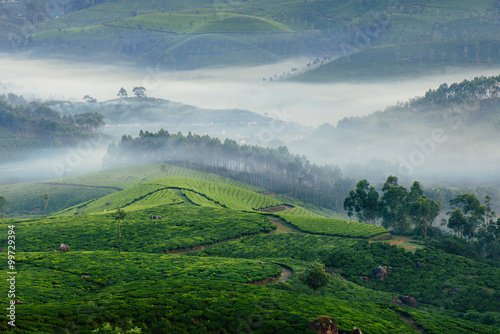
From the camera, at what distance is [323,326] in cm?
4216

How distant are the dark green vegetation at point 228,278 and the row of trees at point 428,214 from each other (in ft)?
57.3

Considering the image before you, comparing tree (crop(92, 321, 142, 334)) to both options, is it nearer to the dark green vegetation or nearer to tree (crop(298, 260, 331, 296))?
the dark green vegetation

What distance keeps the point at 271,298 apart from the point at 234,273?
1429 centimetres

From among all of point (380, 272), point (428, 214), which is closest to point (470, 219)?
point (428, 214)

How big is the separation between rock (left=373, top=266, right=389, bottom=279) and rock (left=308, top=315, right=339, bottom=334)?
3675 cm

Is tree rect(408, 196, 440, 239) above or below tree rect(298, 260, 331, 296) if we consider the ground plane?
above

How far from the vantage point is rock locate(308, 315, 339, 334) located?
42000 millimetres

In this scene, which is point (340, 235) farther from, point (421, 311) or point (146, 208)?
point (146, 208)

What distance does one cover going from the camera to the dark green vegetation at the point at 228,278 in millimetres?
42875

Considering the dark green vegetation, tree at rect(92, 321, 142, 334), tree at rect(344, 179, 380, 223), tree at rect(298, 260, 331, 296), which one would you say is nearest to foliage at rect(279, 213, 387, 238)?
the dark green vegetation

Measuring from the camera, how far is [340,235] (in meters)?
100

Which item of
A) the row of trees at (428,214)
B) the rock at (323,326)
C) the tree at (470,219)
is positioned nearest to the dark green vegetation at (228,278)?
the rock at (323,326)

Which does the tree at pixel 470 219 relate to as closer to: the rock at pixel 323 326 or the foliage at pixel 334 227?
the foliage at pixel 334 227

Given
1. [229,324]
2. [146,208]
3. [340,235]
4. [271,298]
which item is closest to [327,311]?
[271,298]
